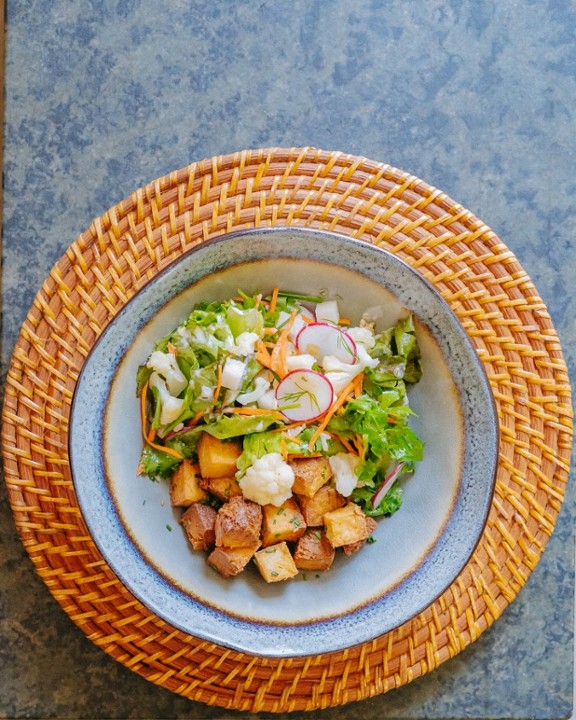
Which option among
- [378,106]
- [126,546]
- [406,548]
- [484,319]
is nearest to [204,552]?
[126,546]

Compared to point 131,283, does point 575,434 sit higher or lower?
lower

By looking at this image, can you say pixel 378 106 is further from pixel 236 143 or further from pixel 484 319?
pixel 484 319

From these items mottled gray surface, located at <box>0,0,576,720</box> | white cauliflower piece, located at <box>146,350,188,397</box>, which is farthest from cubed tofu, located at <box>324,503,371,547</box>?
mottled gray surface, located at <box>0,0,576,720</box>

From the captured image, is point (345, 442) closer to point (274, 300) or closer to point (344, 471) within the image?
point (344, 471)

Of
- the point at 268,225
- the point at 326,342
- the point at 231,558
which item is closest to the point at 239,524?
the point at 231,558

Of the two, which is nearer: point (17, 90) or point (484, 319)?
point (484, 319)

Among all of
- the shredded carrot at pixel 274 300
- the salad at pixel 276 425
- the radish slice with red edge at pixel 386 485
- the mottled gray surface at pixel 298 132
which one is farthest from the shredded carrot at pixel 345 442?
the mottled gray surface at pixel 298 132
